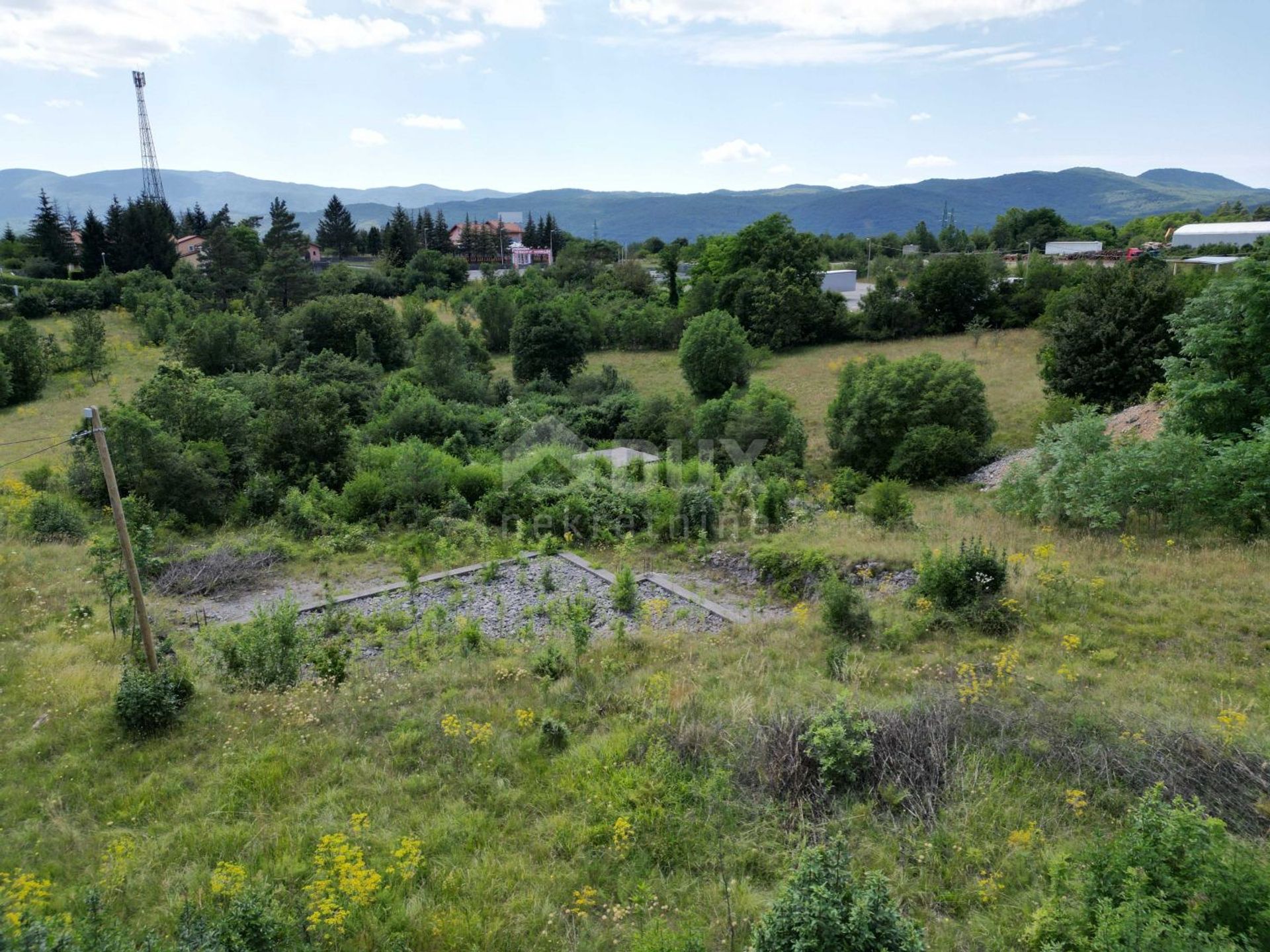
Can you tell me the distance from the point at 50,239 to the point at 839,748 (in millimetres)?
55623

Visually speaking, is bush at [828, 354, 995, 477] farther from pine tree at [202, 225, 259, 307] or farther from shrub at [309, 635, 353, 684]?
pine tree at [202, 225, 259, 307]

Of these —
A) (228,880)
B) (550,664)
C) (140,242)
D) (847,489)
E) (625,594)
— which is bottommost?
(847,489)

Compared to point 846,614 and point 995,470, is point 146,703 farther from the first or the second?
point 995,470

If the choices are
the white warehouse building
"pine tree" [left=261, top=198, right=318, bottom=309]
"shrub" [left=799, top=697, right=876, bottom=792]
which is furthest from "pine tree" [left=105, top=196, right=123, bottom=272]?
the white warehouse building

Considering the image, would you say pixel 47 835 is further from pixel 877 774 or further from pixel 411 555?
pixel 411 555

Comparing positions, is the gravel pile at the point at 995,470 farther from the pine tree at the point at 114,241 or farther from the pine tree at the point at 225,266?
the pine tree at the point at 114,241

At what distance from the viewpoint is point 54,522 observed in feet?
43.2

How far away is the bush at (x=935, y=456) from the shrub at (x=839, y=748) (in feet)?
50.8

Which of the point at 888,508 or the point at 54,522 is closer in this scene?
the point at 888,508

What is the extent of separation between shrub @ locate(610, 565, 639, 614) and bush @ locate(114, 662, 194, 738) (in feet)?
16.5

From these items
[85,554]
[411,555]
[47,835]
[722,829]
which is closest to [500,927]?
[722,829]

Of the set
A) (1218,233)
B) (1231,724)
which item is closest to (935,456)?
(1231,724)

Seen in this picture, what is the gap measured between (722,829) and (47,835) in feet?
15.9

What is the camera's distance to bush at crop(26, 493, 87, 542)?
12953mm
